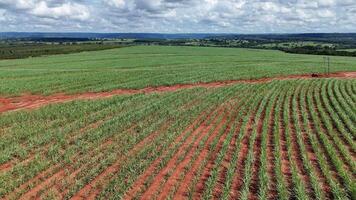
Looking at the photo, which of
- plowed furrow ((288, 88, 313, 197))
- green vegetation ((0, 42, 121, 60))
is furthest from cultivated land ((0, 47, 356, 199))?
green vegetation ((0, 42, 121, 60))

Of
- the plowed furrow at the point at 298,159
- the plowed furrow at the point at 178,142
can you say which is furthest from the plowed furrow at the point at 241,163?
the plowed furrow at the point at 178,142

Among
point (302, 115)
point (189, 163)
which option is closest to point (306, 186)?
point (189, 163)

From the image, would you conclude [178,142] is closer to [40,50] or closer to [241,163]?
[241,163]

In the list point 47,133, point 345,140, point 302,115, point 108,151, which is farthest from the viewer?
point 302,115

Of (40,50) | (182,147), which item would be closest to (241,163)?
(182,147)

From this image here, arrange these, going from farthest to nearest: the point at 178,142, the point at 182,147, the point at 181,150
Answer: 1. the point at 178,142
2. the point at 182,147
3. the point at 181,150

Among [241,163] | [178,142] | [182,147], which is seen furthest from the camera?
[178,142]

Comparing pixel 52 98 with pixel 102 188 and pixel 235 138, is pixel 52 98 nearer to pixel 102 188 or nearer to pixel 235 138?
pixel 235 138

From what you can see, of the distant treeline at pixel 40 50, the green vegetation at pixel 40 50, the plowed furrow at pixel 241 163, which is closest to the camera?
the plowed furrow at pixel 241 163

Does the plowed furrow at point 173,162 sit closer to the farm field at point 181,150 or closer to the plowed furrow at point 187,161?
the farm field at point 181,150
